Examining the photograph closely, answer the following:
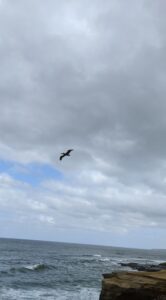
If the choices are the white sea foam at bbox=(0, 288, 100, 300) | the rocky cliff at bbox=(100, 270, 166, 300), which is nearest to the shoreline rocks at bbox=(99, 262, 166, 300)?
the rocky cliff at bbox=(100, 270, 166, 300)

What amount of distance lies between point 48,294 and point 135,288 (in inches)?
688

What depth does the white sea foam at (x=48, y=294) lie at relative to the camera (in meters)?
34.4

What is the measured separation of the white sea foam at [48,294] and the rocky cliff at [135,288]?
13125 millimetres

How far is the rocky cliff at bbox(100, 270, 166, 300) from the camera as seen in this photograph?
20797 millimetres

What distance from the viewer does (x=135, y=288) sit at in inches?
825

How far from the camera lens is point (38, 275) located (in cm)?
5388

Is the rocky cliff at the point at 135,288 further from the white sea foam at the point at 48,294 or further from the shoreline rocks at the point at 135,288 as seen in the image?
the white sea foam at the point at 48,294

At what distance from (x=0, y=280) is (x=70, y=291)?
9839 millimetres

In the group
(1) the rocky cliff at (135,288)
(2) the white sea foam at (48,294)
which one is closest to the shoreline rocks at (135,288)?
(1) the rocky cliff at (135,288)

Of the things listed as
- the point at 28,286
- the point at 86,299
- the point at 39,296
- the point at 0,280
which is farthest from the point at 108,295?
the point at 0,280

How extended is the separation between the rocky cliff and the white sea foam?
43.1ft

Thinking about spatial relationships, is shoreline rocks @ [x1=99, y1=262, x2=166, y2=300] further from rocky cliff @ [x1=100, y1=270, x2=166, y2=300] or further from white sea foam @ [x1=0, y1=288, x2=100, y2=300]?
white sea foam @ [x1=0, y1=288, x2=100, y2=300]

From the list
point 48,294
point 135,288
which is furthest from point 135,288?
point 48,294

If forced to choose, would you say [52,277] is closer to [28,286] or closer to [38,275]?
[38,275]
